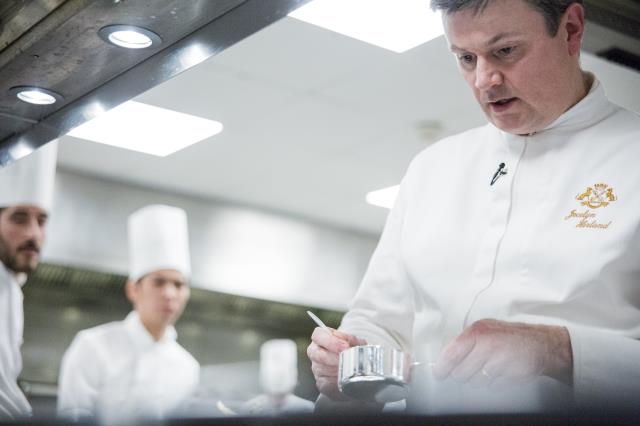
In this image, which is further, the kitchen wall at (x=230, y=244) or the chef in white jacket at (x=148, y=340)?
the kitchen wall at (x=230, y=244)

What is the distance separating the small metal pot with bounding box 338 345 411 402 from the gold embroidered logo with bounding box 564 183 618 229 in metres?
0.42

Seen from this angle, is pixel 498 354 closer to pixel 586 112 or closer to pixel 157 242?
pixel 586 112

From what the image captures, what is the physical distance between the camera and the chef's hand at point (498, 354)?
1.24 m

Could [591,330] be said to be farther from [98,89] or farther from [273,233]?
[273,233]

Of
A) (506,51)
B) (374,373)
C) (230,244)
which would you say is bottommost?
(374,373)

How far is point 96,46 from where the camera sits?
81.2 inches

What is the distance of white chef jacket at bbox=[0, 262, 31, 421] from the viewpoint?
289cm

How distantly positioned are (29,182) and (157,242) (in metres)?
1.79

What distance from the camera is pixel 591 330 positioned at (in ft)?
4.44

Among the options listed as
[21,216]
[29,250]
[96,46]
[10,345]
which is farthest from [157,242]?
[96,46]

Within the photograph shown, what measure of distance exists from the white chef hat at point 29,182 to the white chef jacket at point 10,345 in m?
0.35

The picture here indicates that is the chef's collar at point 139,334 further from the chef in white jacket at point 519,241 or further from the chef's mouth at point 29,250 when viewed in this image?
the chef in white jacket at point 519,241

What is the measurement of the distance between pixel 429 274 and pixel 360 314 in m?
0.16

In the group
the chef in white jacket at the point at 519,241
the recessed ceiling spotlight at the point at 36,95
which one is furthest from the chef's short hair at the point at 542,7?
the recessed ceiling spotlight at the point at 36,95
